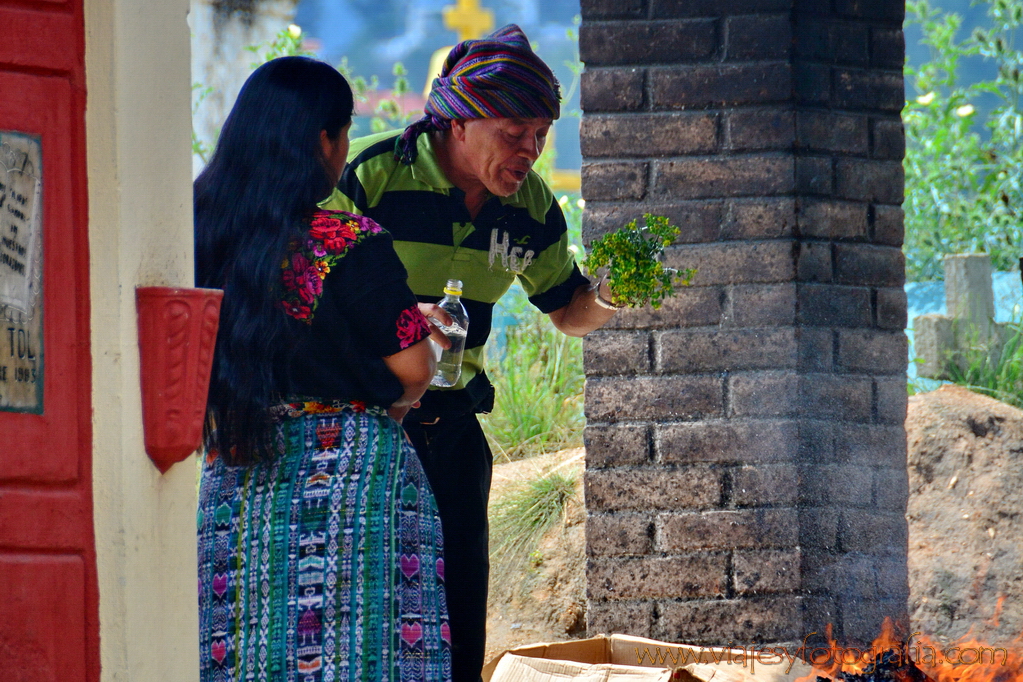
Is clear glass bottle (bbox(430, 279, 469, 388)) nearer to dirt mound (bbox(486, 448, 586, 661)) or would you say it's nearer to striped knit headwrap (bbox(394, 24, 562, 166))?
striped knit headwrap (bbox(394, 24, 562, 166))

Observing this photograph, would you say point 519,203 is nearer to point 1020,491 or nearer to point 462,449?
point 462,449

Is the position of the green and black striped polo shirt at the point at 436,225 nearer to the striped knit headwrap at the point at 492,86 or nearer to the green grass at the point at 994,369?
the striped knit headwrap at the point at 492,86

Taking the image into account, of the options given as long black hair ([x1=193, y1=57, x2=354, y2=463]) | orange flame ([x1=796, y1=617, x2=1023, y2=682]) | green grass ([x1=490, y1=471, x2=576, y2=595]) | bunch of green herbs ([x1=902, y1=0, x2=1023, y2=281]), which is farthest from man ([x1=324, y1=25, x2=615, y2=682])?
bunch of green herbs ([x1=902, y1=0, x2=1023, y2=281])

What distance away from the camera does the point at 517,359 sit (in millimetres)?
5367

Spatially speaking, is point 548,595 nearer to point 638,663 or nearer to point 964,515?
point 638,663

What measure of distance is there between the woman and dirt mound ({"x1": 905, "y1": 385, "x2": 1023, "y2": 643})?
210 centimetres

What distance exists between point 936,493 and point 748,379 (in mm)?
1315

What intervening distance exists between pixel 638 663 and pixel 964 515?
1.56m

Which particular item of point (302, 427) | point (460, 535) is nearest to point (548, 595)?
point (460, 535)

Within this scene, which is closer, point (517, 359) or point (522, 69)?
point (522, 69)

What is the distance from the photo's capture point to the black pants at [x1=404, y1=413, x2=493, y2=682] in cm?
267

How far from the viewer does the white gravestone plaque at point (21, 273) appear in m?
1.66

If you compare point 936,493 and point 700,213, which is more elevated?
point 700,213

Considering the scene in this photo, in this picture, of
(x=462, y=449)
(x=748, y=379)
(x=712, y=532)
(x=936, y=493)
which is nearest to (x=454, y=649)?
(x=462, y=449)
